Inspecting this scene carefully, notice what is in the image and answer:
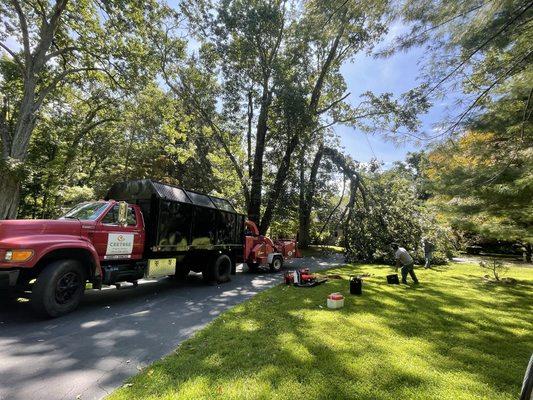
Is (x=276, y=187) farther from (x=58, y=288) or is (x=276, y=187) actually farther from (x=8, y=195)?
(x=58, y=288)

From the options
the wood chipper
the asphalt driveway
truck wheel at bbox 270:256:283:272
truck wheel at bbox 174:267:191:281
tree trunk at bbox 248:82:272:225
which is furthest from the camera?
tree trunk at bbox 248:82:272:225

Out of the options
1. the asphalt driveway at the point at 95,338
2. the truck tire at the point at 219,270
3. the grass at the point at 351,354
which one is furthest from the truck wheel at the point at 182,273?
the grass at the point at 351,354

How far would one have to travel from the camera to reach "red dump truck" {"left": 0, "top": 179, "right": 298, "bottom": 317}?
18.0 ft

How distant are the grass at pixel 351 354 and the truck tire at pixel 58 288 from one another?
288cm

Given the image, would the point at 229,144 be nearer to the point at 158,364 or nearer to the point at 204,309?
the point at 204,309

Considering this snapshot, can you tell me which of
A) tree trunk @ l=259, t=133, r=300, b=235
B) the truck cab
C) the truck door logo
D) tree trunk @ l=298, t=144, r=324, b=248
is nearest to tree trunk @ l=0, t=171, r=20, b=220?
the truck cab

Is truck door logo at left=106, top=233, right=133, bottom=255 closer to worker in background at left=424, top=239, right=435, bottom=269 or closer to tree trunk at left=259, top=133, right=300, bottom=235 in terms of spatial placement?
tree trunk at left=259, top=133, right=300, bottom=235

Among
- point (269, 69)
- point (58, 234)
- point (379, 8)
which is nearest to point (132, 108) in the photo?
point (269, 69)

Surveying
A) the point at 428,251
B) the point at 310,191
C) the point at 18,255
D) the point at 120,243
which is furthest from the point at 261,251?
the point at 310,191

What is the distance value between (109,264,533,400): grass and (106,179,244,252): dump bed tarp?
2.77 meters

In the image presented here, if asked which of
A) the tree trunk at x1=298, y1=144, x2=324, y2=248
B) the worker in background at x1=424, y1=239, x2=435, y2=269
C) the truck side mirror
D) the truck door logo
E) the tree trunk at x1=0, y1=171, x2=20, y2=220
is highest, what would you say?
the tree trunk at x1=298, y1=144, x2=324, y2=248

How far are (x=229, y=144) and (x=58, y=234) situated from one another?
1467cm

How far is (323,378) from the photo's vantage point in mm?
3521

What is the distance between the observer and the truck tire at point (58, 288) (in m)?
5.48
